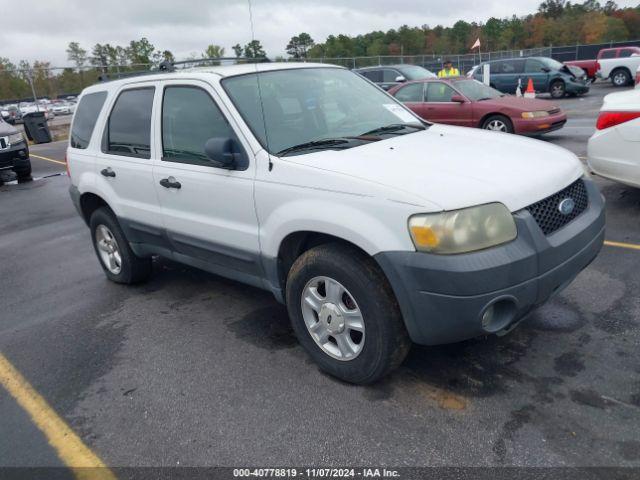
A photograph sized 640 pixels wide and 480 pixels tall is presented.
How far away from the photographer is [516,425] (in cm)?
268

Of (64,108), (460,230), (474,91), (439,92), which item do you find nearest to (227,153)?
(460,230)

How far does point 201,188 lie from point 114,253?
188cm

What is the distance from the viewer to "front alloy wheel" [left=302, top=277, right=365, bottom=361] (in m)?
3.00

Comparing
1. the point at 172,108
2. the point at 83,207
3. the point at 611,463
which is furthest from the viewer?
the point at 83,207

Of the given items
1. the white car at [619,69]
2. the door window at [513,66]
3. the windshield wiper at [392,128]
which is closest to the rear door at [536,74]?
the door window at [513,66]

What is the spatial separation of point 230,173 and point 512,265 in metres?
1.80

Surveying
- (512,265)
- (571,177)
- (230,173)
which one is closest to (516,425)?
(512,265)

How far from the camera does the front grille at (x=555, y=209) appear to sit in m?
2.83

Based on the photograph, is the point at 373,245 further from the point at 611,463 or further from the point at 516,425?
the point at 611,463

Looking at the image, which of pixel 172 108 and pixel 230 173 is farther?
pixel 172 108

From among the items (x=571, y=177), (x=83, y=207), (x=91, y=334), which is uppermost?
(x=571, y=177)

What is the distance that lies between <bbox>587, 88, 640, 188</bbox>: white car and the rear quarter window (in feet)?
16.1

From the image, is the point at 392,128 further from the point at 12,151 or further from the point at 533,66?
the point at 533,66

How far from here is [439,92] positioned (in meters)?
11.5
